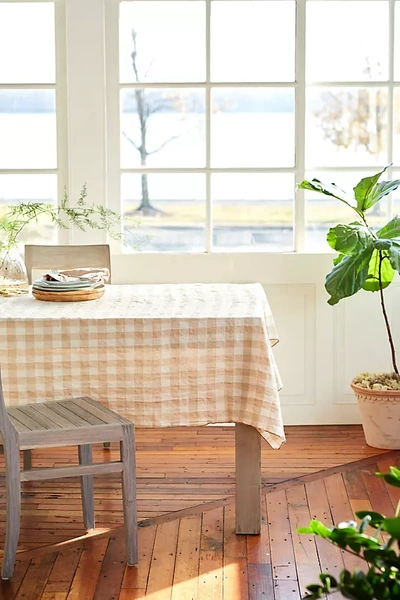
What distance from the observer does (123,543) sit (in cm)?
295

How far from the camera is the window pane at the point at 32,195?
438 centimetres

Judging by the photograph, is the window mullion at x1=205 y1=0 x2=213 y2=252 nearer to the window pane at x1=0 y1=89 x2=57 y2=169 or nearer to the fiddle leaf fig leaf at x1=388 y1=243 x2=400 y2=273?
the window pane at x1=0 y1=89 x2=57 y2=169

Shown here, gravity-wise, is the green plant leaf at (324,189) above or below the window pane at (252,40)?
below

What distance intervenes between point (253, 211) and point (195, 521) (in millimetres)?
1780

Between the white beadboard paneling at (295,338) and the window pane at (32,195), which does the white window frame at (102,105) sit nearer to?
the window pane at (32,195)

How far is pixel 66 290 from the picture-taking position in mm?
3316

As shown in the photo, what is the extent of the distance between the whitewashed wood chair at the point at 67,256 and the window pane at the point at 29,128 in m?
0.64

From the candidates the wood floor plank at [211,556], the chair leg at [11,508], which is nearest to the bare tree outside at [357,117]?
the wood floor plank at [211,556]

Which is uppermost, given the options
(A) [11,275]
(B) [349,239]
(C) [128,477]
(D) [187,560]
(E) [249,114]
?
(E) [249,114]

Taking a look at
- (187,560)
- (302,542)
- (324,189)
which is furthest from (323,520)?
(324,189)

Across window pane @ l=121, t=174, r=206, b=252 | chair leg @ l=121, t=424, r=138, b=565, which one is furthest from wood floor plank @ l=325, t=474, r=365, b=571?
window pane @ l=121, t=174, r=206, b=252

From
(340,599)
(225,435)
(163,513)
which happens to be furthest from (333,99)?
(340,599)

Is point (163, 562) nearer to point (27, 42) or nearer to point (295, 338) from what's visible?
point (295, 338)

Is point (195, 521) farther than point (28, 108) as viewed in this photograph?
No
